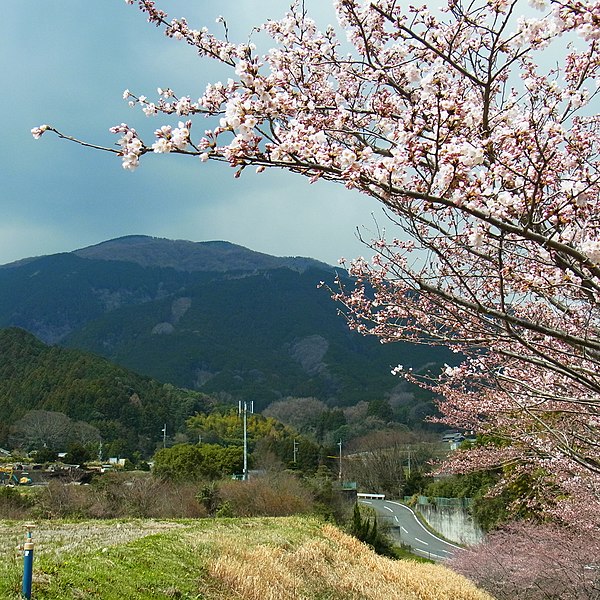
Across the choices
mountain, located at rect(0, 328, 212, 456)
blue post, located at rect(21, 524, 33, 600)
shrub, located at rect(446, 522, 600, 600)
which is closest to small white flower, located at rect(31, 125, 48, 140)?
blue post, located at rect(21, 524, 33, 600)

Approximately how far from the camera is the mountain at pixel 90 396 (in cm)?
5748

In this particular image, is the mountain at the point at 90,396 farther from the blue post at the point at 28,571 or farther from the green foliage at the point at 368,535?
the blue post at the point at 28,571

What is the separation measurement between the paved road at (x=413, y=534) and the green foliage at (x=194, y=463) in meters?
8.12

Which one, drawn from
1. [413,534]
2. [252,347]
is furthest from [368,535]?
[252,347]

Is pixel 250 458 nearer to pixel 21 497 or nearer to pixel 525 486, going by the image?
pixel 21 497

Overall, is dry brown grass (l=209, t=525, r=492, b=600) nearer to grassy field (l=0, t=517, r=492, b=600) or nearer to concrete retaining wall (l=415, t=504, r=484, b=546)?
grassy field (l=0, t=517, r=492, b=600)

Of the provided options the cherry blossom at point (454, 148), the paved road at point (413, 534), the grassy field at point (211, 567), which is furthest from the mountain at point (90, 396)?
the cherry blossom at point (454, 148)

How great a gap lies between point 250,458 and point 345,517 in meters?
15.8

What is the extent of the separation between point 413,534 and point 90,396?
40142mm

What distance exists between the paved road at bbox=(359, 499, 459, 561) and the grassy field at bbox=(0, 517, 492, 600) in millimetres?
10339

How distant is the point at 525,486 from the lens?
53.6ft

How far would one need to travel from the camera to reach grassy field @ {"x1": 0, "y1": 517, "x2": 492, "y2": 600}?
6.60 metres

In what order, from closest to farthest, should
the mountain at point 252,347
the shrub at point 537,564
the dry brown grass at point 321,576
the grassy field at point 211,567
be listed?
the grassy field at point 211,567 < the dry brown grass at point 321,576 < the shrub at point 537,564 < the mountain at point 252,347

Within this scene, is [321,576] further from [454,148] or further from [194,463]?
[194,463]
